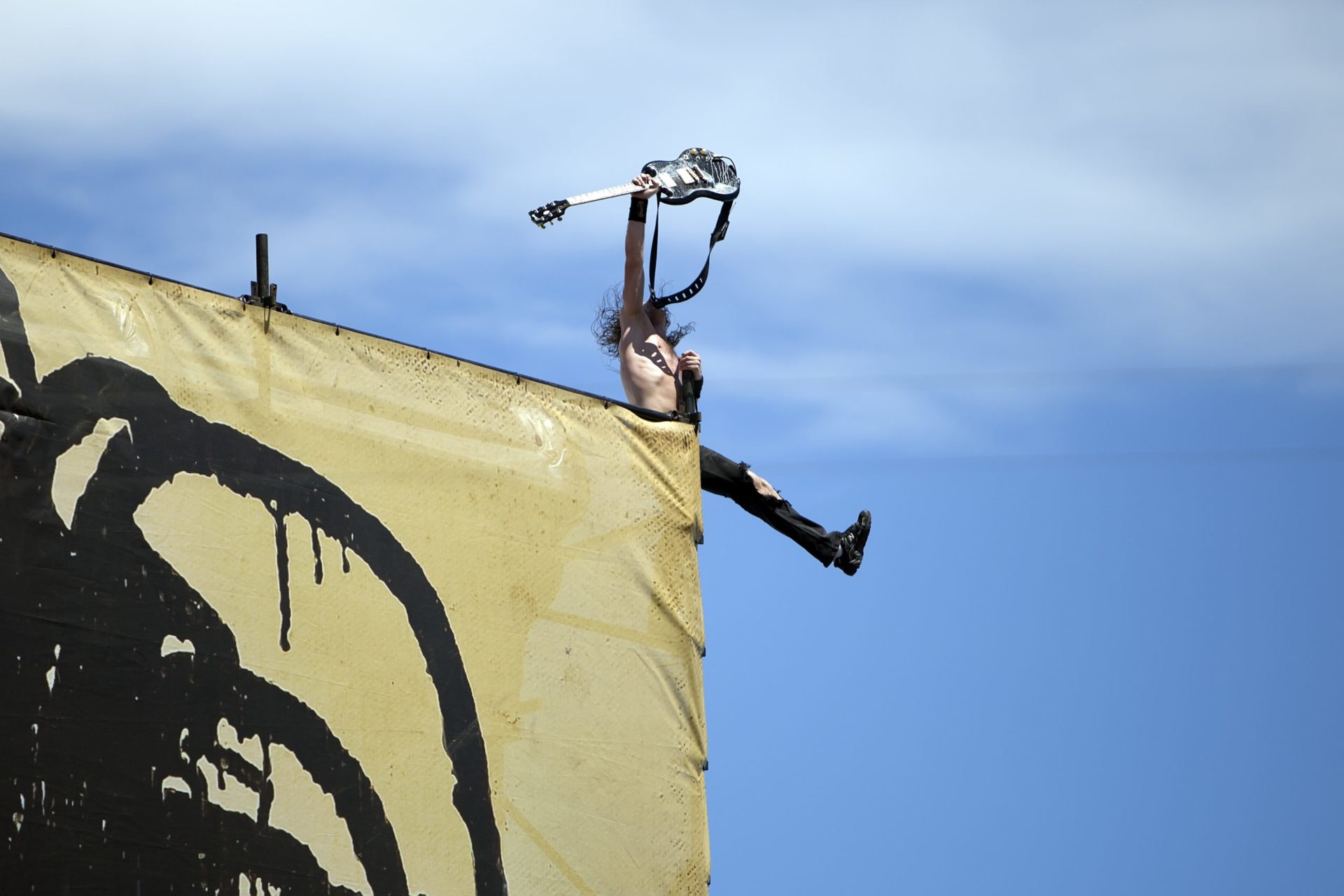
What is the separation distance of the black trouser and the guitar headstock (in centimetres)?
134

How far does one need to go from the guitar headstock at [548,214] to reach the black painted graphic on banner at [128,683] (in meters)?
1.78

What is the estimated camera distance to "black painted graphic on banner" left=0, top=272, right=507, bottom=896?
5.32 meters

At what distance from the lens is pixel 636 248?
8.00m

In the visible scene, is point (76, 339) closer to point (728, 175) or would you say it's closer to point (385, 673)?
point (385, 673)

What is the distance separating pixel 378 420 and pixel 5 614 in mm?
1657

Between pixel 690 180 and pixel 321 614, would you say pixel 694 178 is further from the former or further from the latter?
pixel 321 614

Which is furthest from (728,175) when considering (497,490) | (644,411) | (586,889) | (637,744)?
(586,889)

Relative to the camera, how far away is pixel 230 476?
6.01 meters

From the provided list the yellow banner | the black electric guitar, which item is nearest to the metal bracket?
the yellow banner

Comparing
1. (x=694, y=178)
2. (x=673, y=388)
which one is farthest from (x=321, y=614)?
(x=694, y=178)

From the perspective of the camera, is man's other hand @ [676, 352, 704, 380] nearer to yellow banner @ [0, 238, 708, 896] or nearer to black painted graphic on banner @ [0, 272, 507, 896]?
yellow banner @ [0, 238, 708, 896]

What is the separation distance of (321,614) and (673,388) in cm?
236

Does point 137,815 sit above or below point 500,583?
below

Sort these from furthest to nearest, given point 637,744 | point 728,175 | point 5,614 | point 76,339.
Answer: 1. point 728,175
2. point 637,744
3. point 76,339
4. point 5,614
